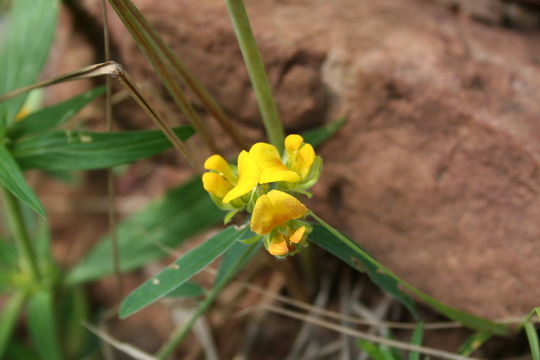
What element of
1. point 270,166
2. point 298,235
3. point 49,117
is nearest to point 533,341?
point 298,235

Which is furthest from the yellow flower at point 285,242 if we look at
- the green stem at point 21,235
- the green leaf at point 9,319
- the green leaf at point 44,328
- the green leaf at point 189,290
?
the green leaf at point 9,319

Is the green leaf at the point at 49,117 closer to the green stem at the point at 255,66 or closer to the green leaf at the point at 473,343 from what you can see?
the green stem at the point at 255,66

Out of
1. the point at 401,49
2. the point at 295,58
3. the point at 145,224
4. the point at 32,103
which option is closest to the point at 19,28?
the point at 32,103

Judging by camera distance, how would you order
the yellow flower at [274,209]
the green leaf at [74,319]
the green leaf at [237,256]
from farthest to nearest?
the green leaf at [74,319], the green leaf at [237,256], the yellow flower at [274,209]

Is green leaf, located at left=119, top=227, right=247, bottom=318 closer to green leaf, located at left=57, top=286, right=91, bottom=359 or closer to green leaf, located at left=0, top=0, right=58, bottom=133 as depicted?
green leaf, located at left=0, top=0, right=58, bottom=133

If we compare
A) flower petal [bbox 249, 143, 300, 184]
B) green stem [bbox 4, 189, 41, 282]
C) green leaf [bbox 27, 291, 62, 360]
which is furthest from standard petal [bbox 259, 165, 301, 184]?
green leaf [bbox 27, 291, 62, 360]

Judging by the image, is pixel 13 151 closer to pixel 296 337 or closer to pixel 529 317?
pixel 296 337
